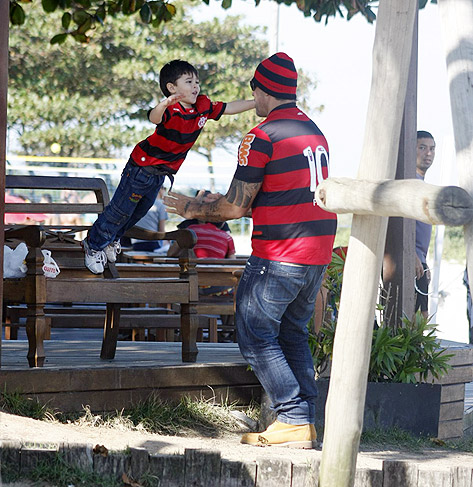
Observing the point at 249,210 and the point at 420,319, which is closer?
the point at 249,210

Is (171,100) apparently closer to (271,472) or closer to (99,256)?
(99,256)

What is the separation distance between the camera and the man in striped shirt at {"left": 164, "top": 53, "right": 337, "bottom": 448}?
13.5 feet

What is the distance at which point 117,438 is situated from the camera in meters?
4.32

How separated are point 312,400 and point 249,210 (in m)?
1.05

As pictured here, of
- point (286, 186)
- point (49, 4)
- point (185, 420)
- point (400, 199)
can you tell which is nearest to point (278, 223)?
point (286, 186)

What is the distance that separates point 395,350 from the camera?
17.0ft

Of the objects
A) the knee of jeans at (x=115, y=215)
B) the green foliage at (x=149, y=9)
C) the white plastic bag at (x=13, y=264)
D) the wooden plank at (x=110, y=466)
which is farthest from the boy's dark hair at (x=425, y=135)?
the wooden plank at (x=110, y=466)

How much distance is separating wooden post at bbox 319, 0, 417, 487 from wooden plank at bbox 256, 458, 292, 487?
0.55ft

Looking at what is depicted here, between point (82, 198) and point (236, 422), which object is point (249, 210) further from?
point (82, 198)

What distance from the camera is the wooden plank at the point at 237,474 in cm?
342

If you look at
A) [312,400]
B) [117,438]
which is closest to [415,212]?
[312,400]

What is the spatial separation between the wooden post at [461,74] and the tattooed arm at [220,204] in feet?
4.17

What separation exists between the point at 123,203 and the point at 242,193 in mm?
1286

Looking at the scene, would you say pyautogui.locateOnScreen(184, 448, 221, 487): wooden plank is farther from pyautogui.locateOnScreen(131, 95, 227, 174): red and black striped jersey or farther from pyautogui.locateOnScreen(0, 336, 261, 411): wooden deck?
pyautogui.locateOnScreen(131, 95, 227, 174): red and black striped jersey
